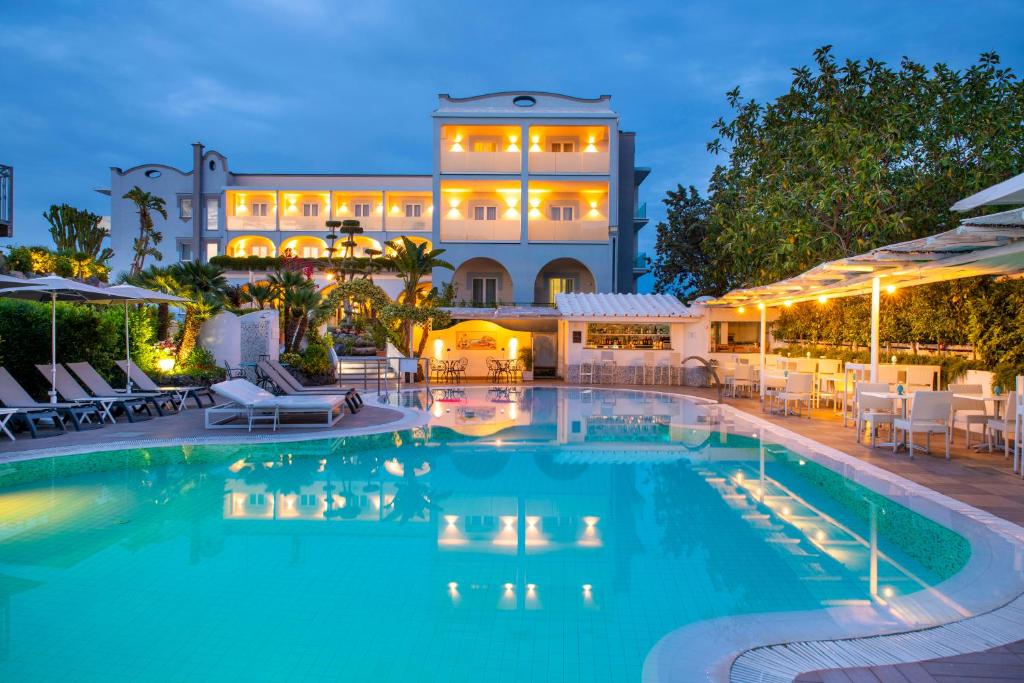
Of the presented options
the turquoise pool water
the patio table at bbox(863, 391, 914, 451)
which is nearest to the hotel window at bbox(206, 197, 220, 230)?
the turquoise pool water

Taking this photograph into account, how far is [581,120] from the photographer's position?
27406 millimetres

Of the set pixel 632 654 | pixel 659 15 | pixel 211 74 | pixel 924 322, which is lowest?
pixel 632 654

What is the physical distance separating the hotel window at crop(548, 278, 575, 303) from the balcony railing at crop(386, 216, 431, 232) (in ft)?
29.4

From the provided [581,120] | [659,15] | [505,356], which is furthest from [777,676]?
[659,15]

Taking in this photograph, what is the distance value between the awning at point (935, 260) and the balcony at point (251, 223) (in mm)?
29155

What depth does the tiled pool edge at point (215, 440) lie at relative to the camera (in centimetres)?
872

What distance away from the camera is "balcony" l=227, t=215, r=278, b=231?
35.0 metres

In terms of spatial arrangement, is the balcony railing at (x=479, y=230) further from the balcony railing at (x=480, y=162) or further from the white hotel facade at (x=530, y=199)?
the balcony railing at (x=480, y=162)

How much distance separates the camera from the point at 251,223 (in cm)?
3509

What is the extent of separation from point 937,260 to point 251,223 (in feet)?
110

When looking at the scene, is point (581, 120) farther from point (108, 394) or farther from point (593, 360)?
point (108, 394)

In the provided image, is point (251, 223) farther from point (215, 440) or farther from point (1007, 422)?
point (1007, 422)

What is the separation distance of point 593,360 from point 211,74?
2436 inches

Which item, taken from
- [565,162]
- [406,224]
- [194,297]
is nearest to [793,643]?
[194,297]
